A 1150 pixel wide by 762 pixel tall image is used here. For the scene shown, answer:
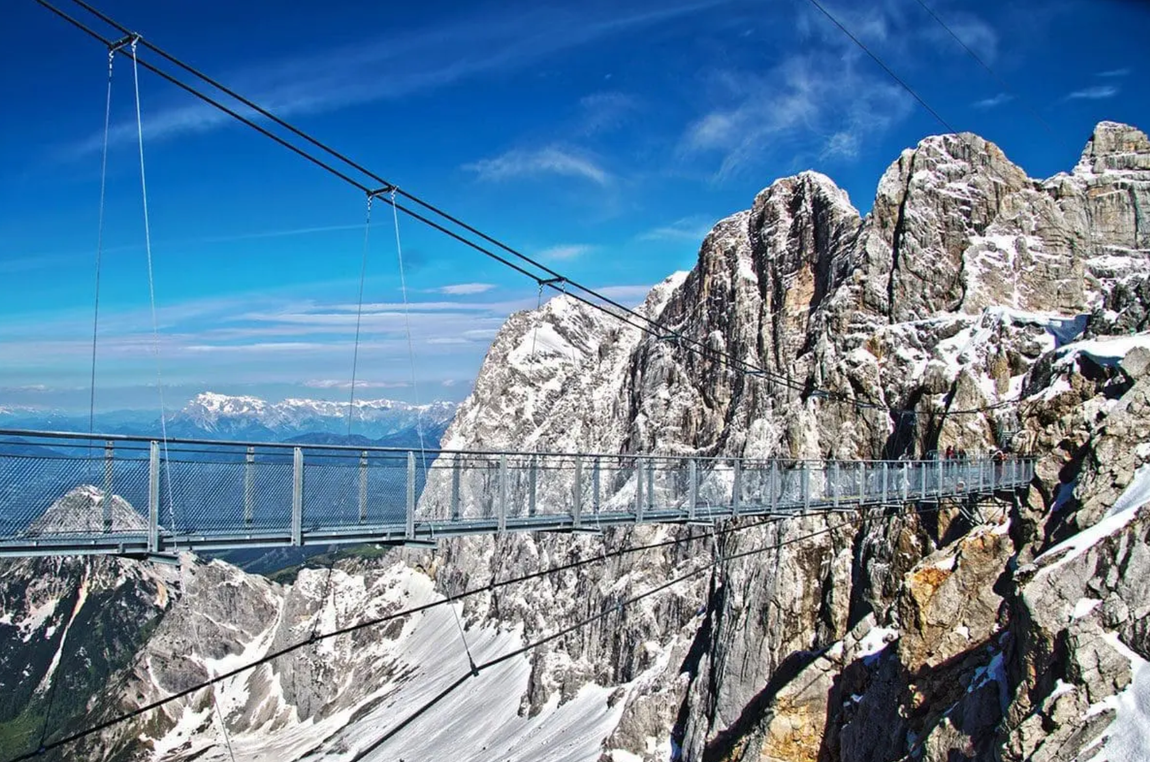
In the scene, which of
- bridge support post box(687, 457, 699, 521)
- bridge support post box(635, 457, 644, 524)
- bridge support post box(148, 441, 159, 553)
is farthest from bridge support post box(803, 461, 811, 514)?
bridge support post box(148, 441, 159, 553)

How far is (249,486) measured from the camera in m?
11.9

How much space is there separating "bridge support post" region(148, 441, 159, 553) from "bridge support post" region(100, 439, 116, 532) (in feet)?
0.05

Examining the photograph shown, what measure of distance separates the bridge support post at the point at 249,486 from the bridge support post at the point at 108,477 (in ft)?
5.52

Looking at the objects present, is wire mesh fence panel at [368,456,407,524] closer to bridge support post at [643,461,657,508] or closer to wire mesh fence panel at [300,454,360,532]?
wire mesh fence panel at [300,454,360,532]

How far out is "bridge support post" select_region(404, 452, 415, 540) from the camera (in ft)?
43.3

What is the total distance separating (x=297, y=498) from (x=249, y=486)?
0.63 m

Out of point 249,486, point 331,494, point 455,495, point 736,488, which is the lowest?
point 736,488

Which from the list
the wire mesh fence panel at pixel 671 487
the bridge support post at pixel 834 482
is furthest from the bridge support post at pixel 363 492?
the bridge support post at pixel 834 482

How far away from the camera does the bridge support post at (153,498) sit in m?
10.5

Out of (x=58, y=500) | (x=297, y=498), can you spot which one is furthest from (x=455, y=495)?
(x=58, y=500)

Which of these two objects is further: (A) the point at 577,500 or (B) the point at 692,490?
(B) the point at 692,490

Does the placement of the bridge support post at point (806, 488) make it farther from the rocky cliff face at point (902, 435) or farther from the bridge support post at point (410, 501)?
the bridge support post at point (410, 501)

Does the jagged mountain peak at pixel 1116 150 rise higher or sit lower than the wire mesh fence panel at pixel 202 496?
higher

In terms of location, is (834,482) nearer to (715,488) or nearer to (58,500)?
(715,488)
